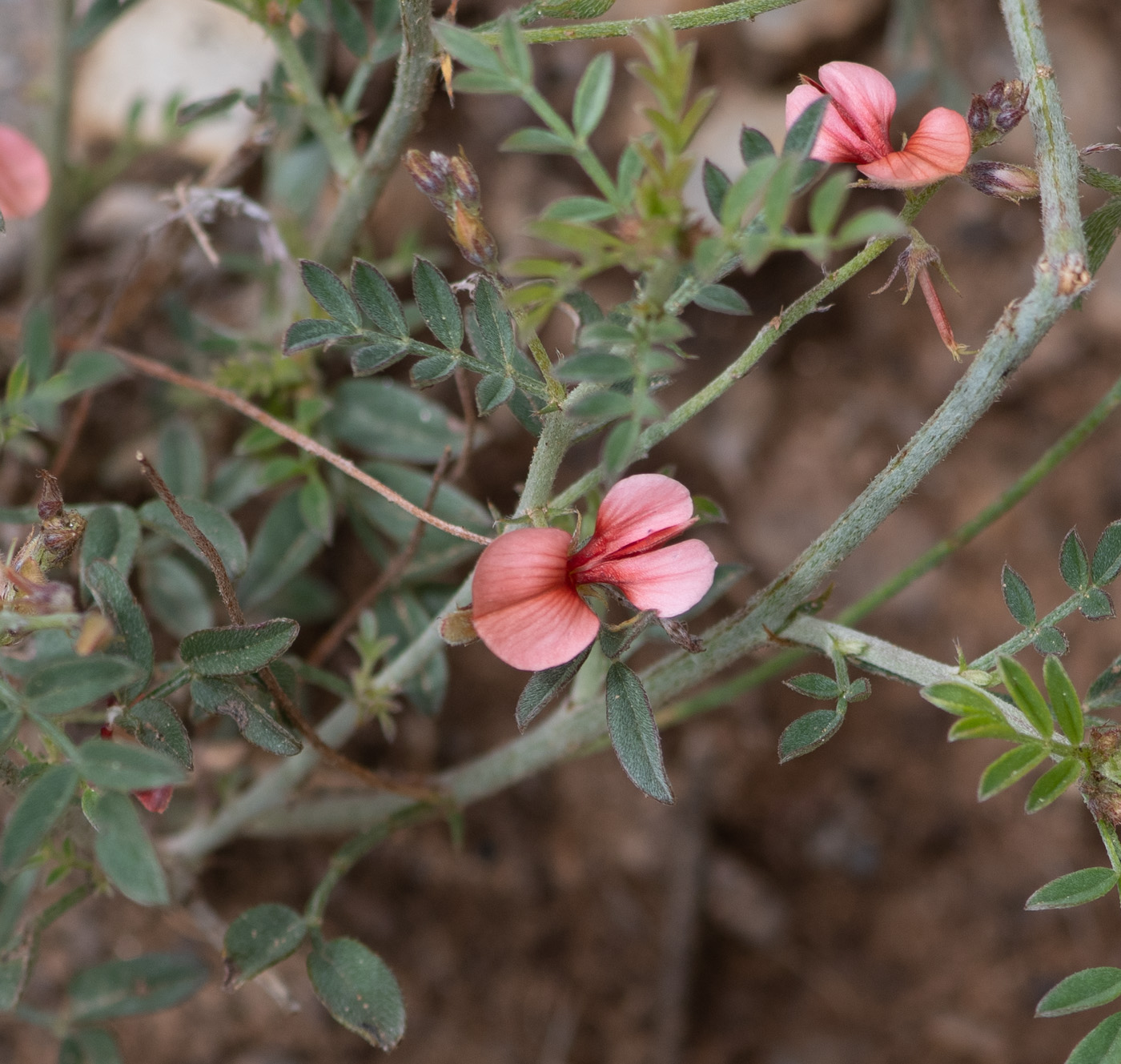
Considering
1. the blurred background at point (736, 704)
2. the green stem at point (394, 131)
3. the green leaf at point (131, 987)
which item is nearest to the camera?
the green stem at point (394, 131)

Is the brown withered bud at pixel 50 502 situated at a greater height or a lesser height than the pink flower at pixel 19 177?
lesser

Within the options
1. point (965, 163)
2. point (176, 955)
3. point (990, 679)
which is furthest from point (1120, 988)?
point (176, 955)

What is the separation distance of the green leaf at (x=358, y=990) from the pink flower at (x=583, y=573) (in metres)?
0.50

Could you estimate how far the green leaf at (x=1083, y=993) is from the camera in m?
0.85

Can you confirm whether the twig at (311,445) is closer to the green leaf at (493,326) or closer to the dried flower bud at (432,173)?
the green leaf at (493,326)

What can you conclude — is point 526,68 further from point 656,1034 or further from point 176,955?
point 656,1034

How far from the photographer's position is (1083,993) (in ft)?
2.82

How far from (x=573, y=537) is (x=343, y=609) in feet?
3.42

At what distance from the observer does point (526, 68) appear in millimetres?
725

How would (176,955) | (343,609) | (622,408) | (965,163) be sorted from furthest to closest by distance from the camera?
(343,609) < (176,955) < (965,163) < (622,408)

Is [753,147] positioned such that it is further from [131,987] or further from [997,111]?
[131,987]

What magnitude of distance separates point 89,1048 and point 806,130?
135cm

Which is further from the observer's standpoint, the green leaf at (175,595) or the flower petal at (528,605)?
the green leaf at (175,595)

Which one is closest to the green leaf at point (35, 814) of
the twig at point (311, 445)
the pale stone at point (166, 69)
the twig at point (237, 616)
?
the twig at point (237, 616)
